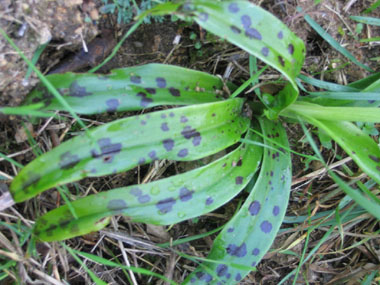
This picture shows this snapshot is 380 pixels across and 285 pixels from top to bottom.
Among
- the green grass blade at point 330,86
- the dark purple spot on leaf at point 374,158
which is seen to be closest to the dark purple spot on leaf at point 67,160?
the green grass blade at point 330,86

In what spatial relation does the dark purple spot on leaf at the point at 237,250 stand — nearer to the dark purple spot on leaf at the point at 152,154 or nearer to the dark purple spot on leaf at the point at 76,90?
the dark purple spot on leaf at the point at 152,154

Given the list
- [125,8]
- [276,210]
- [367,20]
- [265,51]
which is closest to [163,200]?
[276,210]

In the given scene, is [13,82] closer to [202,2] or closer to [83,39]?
[83,39]

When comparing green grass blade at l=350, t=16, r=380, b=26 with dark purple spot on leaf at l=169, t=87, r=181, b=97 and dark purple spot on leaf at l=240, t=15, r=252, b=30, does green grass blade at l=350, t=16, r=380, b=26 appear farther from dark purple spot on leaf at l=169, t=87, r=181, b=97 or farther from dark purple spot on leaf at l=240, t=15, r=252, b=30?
dark purple spot on leaf at l=169, t=87, r=181, b=97

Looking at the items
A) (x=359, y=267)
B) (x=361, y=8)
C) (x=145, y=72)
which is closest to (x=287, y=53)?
(x=145, y=72)

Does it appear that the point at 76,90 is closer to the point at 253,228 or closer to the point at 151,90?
the point at 151,90

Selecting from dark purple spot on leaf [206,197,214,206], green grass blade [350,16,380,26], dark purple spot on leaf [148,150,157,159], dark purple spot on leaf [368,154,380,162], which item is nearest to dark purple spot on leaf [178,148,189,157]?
dark purple spot on leaf [148,150,157,159]
